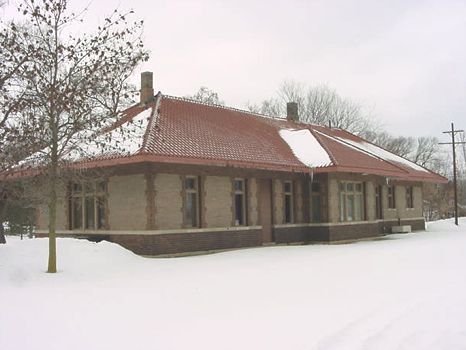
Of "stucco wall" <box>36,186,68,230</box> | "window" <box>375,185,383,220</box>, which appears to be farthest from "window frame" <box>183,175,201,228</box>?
"window" <box>375,185,383,220</box>

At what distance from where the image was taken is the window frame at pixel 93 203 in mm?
18500

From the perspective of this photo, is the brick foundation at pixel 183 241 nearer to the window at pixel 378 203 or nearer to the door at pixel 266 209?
the door at pixel 266 209

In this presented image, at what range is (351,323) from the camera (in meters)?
7.92

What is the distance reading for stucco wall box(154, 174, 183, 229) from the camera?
17203 millimetres

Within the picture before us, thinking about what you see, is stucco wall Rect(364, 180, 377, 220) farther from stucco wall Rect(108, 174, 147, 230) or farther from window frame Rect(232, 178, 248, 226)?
stucco wall Rect(108, 174, 147, 230)

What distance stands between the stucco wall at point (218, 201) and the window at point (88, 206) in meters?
3.34

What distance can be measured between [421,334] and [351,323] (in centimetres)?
92

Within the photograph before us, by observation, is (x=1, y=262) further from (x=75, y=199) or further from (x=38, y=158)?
(x=75, y=199)

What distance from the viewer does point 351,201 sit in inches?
938

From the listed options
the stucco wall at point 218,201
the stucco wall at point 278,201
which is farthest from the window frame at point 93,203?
the stucco wall at point 278,201

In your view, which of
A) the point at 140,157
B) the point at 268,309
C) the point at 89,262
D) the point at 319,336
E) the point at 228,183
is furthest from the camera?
the point at 228,183

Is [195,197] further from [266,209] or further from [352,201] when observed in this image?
[352,201]

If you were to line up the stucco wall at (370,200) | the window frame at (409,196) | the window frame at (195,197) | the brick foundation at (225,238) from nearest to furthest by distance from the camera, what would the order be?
1. the brick foundation at (225,238)
2. the window frame at (195,197)
3. the stucco wall at (370,200)
4. the window frame at (409,196)

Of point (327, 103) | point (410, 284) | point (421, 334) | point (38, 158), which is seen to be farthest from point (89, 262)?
point (327, 103)
